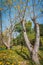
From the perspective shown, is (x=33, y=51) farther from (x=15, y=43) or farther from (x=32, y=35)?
(x=15, y=43)

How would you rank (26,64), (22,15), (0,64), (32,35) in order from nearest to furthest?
(0,64), (26,64), (22,15), (32,35)

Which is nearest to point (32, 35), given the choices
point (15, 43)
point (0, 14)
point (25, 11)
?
point (15, 43)

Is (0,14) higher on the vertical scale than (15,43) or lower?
higher

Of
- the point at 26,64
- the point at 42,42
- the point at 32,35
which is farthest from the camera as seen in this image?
the point at 32,35

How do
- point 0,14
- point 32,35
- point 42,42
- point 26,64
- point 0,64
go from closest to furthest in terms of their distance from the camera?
point 0,64
point 26,64
point 0,14
point 42,42
point 32,35

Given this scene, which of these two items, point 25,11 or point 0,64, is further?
point 25,11

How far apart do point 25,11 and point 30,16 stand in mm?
661

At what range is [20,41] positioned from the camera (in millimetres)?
32750

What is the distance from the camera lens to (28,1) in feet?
37.5

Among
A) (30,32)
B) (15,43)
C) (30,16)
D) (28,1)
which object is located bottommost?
(15,43)

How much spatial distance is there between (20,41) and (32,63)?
2208 centimetres

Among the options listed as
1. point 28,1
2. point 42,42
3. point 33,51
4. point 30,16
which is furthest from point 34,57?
point 42,42

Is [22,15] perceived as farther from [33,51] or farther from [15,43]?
[15,43]

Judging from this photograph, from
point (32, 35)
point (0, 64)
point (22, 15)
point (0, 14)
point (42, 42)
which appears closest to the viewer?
point (0, 64)
